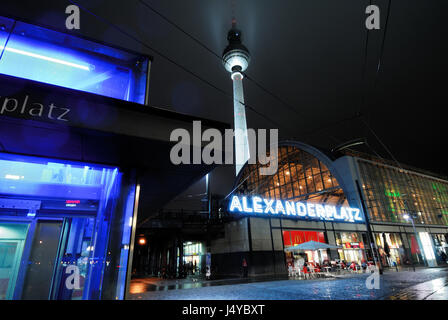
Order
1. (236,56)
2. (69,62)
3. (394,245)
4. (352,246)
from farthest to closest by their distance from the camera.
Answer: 1. (236,56)
2. (394,245)
3. (352,246)
4. (69,62)

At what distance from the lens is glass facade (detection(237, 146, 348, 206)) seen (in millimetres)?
37713

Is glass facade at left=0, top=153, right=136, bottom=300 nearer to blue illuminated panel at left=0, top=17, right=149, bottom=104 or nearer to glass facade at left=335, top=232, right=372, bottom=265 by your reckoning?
blue illuminated panel at left=0, top=17, right=149, bottom=104

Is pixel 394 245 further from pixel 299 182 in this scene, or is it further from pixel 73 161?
pixel 73 161

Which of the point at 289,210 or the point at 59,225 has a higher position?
the point at 289,210

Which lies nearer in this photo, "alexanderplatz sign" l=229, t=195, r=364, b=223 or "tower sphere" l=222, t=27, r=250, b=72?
"alexanderplatz sign" l=229, t=195, r=364, b=223

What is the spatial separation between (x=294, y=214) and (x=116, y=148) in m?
20.8

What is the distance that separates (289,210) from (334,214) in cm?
696

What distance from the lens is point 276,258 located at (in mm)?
20906

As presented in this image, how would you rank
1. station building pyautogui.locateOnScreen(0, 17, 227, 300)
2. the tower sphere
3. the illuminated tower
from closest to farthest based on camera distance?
station building pyautogui.locateOnScreen(0, 17, 227, 300)
the illuminated tower
the tower sphere

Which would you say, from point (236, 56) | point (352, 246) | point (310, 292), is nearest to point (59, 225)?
point (310, 292)

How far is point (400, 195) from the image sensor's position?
38219 mm

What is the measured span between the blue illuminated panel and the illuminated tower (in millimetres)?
53645

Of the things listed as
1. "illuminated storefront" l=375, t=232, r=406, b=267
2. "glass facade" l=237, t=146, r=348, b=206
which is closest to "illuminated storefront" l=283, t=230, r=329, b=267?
"illuminated storefront" l=375, t=232, r=406, b=267

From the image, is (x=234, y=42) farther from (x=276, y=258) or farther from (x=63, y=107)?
(x=63, y=107)
